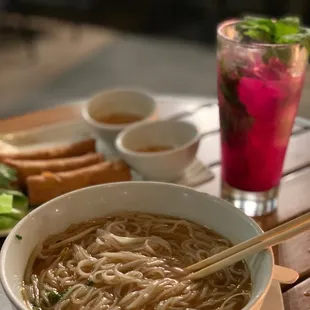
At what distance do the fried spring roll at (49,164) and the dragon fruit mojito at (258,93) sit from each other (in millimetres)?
395

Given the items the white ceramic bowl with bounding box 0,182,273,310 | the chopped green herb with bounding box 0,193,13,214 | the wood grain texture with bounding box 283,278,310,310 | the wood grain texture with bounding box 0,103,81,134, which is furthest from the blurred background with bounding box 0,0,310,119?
the wood grain texture with bounding box 283,278,310,310

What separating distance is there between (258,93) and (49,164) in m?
0.62

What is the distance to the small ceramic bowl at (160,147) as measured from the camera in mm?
1465

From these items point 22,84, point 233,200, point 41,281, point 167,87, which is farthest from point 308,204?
point 22,84

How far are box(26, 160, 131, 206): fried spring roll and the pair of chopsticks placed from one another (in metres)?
0.53

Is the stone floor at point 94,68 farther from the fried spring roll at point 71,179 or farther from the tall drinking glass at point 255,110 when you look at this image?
the tall drinking glass at point 255,110

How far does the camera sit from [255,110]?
129 cm

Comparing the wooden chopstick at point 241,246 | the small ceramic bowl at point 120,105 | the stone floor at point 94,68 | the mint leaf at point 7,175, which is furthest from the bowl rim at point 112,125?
the stone floor at point 94,68

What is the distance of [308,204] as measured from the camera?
4.63 feet

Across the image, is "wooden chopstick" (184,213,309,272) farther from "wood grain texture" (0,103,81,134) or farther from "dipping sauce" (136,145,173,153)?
"wood grain texture" (0,103,81,134)

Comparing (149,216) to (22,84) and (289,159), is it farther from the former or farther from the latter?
(22,84)

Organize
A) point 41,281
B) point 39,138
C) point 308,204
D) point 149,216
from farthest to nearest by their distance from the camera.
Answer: point 39,138, point 308,204, point 149,216, point 41,281

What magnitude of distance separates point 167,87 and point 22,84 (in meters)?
1.19

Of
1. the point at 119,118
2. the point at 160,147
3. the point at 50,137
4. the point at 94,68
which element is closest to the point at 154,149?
the point at 160,147
